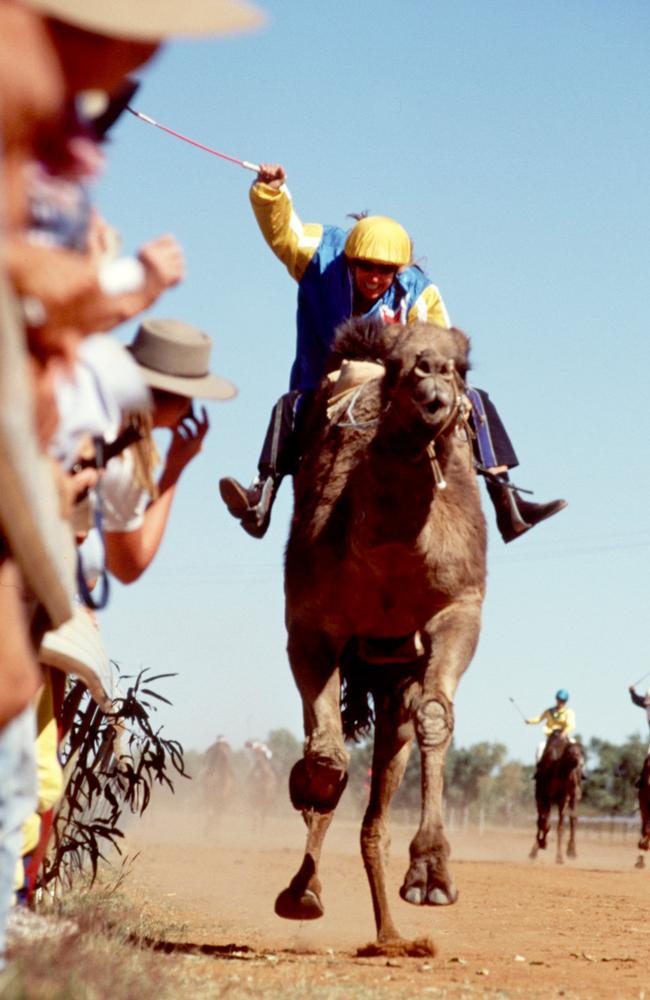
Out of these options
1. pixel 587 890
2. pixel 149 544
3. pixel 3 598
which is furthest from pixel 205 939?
pixel 587 890

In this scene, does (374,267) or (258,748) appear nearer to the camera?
(374,267)

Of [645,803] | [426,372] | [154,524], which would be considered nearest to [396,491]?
[426,372]

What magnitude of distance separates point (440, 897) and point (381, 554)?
195 centimetres

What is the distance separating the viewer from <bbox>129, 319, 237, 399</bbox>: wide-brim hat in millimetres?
5121

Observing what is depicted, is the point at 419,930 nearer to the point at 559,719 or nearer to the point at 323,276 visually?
the point at 323,276

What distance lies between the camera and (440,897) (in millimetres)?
7590

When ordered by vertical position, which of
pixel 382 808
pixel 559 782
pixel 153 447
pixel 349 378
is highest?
pixel 559 782

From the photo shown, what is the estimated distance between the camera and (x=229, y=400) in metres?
5.25

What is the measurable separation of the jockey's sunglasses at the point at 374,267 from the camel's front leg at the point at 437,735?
186 cm

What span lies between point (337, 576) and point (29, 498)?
5.68 meters

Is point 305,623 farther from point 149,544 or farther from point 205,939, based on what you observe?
point 149,544

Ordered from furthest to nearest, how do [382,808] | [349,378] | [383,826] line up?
[382,808] → [383,826] → [349,378]

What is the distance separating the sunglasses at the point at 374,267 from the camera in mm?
9586

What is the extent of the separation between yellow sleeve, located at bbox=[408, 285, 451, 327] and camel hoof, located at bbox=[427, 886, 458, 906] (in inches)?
138
